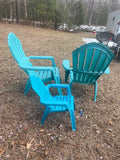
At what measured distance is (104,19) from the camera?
31656 millimetres

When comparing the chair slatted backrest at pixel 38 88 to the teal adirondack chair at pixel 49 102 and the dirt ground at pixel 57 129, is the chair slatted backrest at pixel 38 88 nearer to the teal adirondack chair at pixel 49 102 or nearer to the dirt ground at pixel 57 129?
the teal adirondack chair at pixel 49 102

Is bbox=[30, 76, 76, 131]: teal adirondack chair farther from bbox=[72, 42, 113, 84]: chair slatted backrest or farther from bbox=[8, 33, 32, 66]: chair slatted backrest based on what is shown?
bbox=[8, 33, 32, 66]: chair slatted backrest

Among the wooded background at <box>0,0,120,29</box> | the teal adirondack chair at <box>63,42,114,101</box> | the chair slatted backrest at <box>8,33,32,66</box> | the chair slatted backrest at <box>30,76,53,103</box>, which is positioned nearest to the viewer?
the chair slatted backrest at <box>30,76,53,103</box>

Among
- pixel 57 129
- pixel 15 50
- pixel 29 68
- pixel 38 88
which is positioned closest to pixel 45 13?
pixel 15 50

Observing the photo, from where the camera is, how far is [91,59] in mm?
2111

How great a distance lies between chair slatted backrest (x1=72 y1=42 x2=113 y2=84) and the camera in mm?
2027

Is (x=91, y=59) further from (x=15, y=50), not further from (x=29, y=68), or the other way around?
(x=15, y=50)

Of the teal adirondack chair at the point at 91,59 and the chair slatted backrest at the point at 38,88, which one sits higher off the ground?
the teal adirondack chair at the point at 91,59

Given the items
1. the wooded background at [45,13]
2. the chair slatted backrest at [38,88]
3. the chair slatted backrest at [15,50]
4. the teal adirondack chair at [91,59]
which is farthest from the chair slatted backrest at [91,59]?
the wooded background at [45,13]

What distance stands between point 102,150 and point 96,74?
1.17m

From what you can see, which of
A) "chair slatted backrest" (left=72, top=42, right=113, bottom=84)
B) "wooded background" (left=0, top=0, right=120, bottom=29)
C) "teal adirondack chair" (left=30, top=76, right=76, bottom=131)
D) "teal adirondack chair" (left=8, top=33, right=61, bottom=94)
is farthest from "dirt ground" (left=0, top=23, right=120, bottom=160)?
"wooded background" (left=0, top=0, right=120, bottom=29)

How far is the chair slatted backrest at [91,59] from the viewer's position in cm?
203

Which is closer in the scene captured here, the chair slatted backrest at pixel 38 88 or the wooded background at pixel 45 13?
the chair slatted backrest at pixel 38 88

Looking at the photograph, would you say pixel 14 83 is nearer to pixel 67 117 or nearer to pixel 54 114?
pixel 54 114
